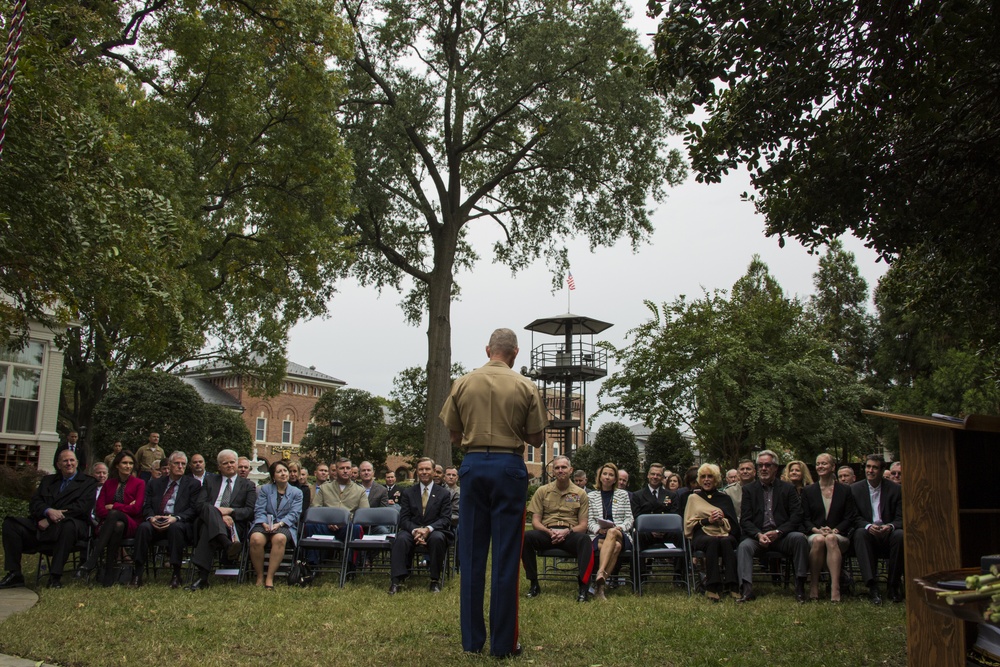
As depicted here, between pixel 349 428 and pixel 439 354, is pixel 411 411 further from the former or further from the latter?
pixel 439 354

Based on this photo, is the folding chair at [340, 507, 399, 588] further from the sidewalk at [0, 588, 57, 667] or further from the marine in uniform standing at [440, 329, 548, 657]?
the marine in uniform standing at [440, 329, 548, 657]

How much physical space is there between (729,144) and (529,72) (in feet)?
49.1

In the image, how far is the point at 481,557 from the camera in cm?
564

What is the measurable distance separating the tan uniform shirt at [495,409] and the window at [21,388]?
22.1m

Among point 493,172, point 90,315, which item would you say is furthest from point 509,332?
point 493,172

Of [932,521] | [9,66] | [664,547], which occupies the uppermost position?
[9,66]

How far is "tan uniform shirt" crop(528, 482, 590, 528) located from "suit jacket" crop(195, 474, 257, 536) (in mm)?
3614

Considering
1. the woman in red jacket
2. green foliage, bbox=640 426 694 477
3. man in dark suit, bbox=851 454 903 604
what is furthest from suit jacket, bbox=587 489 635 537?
green foliage, bbox=640 426 694 477

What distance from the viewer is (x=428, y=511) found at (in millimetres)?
10383

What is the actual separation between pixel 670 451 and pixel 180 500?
23851mm

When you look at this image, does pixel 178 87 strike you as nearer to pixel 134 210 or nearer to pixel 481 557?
pixel 134 210

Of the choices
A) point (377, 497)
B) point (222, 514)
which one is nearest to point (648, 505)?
point (377, 497)

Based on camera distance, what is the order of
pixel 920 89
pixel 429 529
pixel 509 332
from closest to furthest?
pixel 509 332 → pixel 920 89 → pixel 429 529

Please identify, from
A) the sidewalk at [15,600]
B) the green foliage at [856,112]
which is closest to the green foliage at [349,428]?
the sidewalk at [15,600]
